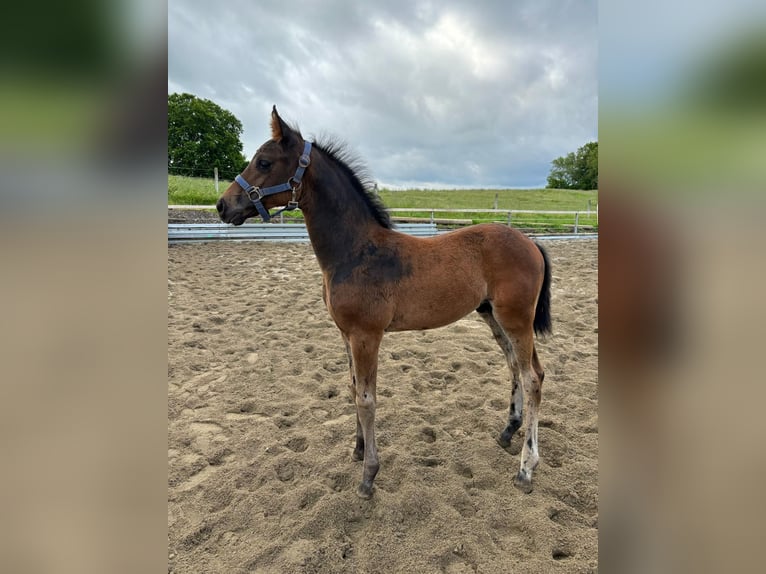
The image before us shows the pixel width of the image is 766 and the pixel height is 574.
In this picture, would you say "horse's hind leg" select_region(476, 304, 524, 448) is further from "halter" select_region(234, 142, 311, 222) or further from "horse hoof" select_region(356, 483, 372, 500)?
"halter" select_region(234, 142, 311, 222)

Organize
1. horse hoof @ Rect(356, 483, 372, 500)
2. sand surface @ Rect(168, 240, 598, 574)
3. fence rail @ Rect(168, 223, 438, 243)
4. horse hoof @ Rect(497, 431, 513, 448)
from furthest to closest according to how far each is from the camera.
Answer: fence rail @ Rect(168, 223, 438, 243)
horse hoof @ Rect(497, 431, 513, 448)
horse hoof @ Rect(356, 483, 372, 500)
sand surface @ Rect(168, 240, 598, 574)

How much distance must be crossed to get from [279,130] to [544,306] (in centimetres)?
234

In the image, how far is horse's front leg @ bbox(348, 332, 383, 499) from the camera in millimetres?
2371

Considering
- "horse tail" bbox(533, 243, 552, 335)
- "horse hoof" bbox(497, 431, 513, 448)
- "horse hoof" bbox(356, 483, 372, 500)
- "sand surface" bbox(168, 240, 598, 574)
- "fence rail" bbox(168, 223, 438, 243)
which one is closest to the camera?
"sand surface" bbox(168, 240, 598, 574)

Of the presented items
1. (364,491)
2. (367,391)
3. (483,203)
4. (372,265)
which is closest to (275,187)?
(372,265)

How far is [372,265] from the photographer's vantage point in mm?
2447

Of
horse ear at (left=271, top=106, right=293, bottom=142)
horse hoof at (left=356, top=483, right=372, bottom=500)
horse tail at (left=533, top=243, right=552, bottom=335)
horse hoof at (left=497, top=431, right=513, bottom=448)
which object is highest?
horse ear at (left=271, top=106, right=293, bottom=142)
